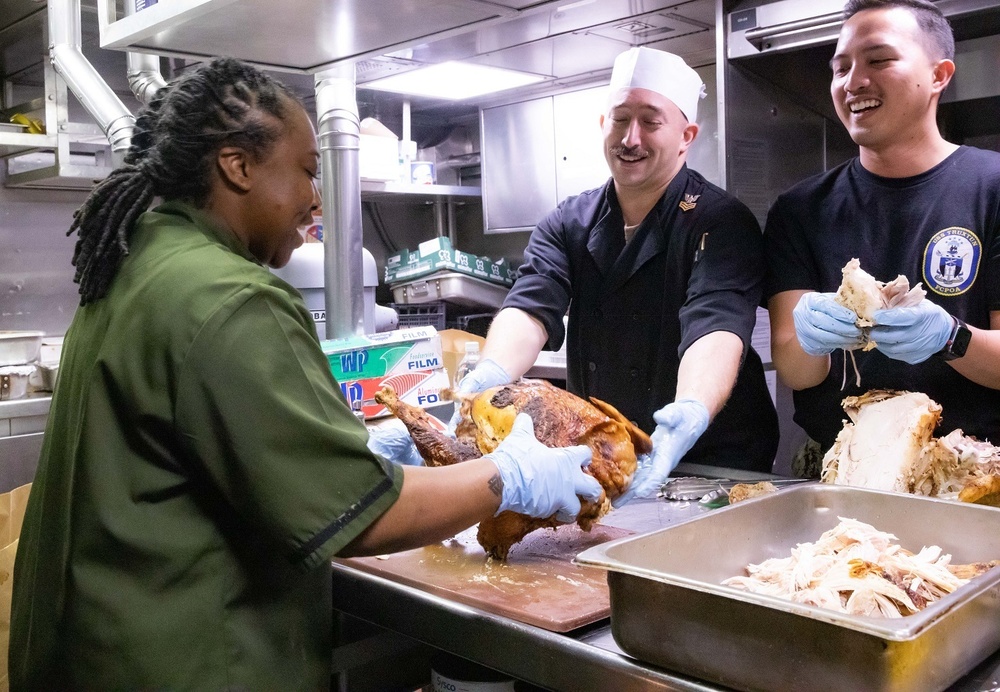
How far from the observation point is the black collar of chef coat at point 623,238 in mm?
2705

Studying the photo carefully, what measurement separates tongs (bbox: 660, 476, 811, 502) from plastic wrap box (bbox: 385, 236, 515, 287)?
284cm

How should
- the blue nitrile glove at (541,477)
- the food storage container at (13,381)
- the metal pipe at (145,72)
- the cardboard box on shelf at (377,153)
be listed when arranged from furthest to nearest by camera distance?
the cardboard box on shelf at (377,153), the food storage container at (13,381), the metal pipe at (145,72), the blue nitrile glove at (541,477)

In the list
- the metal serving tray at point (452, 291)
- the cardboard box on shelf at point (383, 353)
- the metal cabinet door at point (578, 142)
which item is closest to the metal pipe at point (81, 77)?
the cardboard box on shelf at point (383, 353)

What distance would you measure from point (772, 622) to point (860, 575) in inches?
11.9

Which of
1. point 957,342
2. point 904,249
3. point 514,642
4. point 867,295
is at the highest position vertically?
point 904,249

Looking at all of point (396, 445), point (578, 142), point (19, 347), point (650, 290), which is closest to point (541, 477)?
point (396, 445)

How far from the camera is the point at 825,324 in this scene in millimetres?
2027

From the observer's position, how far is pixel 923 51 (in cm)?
225

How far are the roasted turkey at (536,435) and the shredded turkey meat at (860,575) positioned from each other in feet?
1.22

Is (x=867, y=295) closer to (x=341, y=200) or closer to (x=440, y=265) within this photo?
(x=341, y=200)

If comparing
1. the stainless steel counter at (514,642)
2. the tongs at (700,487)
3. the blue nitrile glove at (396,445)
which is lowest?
the stainless steel counter at (514,642)

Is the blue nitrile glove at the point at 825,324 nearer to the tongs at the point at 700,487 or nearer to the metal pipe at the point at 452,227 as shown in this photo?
the tongs at the point at 700,487

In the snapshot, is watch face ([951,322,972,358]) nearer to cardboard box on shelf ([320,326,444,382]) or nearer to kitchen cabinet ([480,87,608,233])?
cardboard box on shelf ([320,326,444,382])

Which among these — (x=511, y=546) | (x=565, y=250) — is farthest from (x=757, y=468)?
(x=511, y=546)
